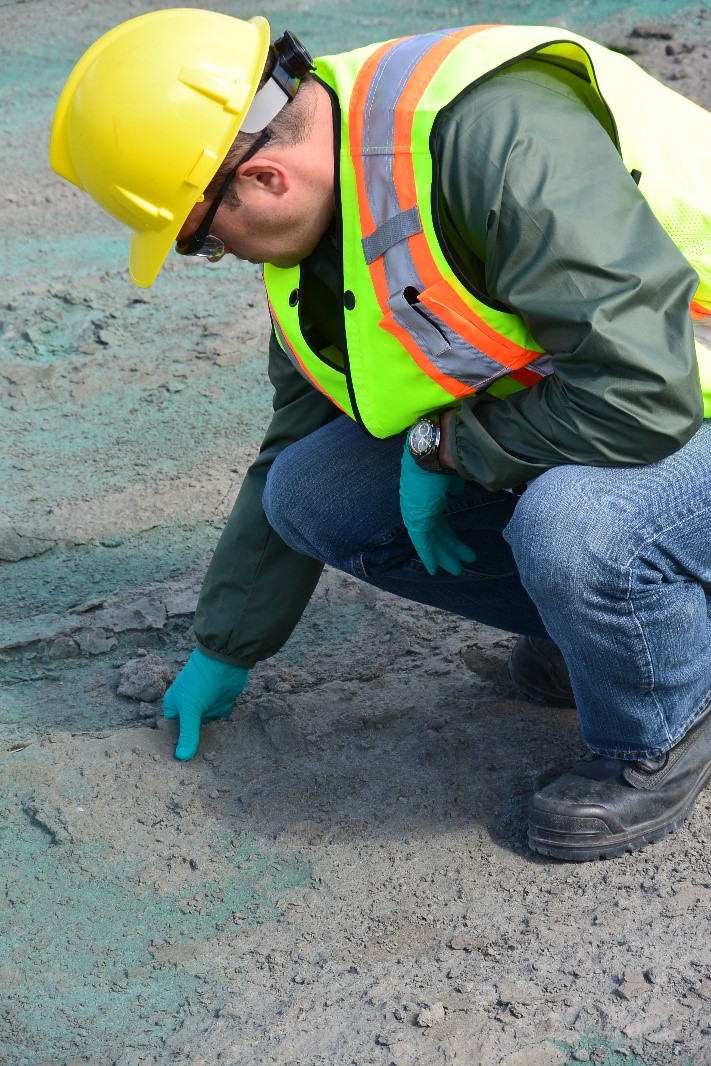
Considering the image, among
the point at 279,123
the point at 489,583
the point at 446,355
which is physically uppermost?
the point at 279,123

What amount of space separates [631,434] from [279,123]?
0.73 metres

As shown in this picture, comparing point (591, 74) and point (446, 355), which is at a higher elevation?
point (591, 74)

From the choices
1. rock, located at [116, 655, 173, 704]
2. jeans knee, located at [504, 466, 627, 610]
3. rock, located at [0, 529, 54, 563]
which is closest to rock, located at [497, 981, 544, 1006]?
jeans knee, located at [504, 466, 627, 610]

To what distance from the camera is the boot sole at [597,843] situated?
2.04 meters

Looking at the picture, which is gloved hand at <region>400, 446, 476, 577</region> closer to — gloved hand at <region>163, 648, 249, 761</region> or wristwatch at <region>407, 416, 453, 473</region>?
wristwatch at <region>407, 416, 453, 473</region>

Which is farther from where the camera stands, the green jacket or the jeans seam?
the jeans seam

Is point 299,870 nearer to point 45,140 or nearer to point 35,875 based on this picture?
point 35,875

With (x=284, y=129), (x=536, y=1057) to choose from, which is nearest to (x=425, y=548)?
(x=284, y=129)

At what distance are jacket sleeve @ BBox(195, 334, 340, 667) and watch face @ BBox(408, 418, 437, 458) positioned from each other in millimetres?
444

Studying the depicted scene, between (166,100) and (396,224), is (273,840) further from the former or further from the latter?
(166,100)

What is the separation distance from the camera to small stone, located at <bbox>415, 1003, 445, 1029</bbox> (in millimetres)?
1767

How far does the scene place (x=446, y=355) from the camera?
1877 mm

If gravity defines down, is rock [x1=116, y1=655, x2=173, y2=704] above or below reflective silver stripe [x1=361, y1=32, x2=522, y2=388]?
below

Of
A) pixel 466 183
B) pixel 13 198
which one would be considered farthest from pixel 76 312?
pixel 466 183
